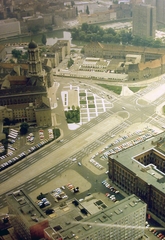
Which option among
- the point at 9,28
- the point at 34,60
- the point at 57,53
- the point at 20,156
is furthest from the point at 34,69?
the point at 9,28

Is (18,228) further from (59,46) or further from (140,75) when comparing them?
(59,46)

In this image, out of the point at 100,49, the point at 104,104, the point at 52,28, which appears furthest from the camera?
the point at 52,28

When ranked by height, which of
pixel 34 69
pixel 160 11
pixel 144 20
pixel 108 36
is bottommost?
pixel 34 69

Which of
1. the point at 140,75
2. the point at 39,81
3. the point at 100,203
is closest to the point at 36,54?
the point at 39,81

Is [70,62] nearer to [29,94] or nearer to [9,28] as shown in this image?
[9,28]

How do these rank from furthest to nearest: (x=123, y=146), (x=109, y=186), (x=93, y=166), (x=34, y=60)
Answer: (x=34, y=60)
(x=123, y=146)
(x=93, y=166)
(x=109, y=186)

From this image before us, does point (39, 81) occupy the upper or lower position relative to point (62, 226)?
upper

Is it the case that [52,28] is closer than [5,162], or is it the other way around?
[5,162]
